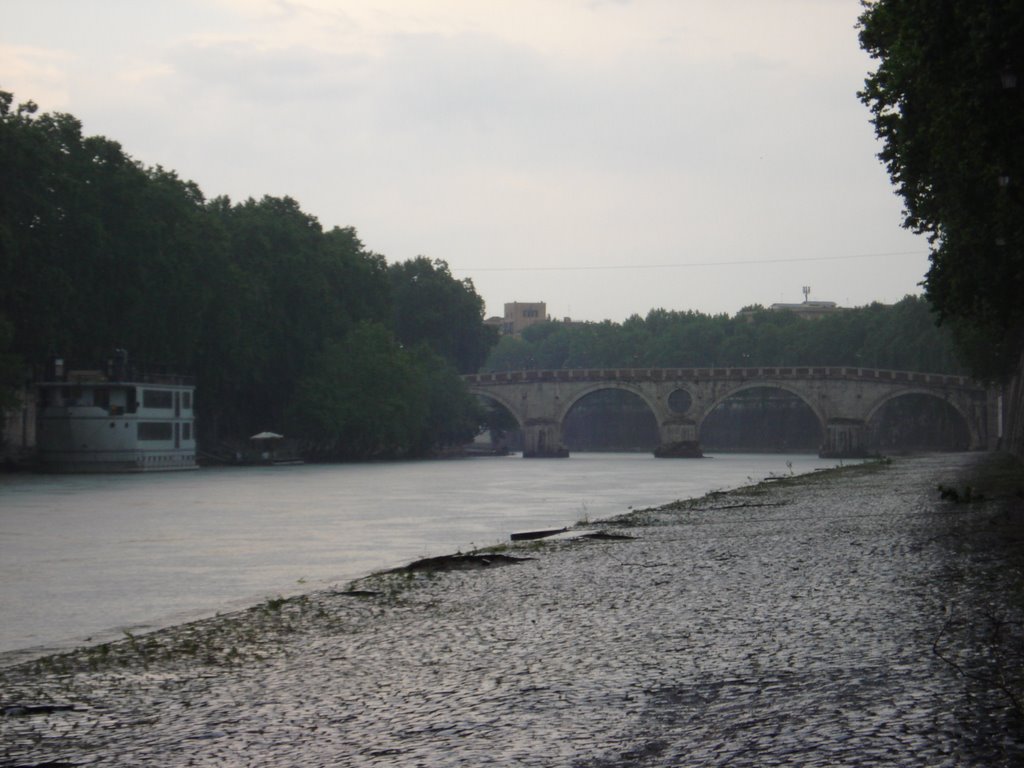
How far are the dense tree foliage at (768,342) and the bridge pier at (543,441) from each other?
86.4 ft

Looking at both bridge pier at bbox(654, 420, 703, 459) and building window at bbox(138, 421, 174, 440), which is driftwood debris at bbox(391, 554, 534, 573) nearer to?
building window at bbox(138, 421, 174, 440)

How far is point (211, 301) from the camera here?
64125 mm

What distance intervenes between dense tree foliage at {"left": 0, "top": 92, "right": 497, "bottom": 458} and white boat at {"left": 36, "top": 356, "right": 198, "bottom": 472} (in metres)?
1.55

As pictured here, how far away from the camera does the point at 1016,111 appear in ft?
57.5

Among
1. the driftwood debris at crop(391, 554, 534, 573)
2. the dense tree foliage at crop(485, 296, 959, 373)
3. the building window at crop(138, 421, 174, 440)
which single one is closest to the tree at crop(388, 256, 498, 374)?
the dense tree foliage at crop(485, 296, 959, 373)

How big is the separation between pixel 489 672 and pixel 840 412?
91054 millimetres

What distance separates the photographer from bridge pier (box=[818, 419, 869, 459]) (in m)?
91.6

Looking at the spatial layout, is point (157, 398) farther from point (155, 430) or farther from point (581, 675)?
point (581, 675)

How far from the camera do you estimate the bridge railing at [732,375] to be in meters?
92.2

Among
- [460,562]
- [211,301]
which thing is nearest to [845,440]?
[211,301]

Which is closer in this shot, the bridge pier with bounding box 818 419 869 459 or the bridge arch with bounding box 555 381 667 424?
the bridge pier with bounding box 818 419 869 459

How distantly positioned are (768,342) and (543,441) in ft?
112

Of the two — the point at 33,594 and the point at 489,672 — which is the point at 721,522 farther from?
the point at 489,672

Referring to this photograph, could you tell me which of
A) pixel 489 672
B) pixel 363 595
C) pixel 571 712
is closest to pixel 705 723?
pixel 571 712
